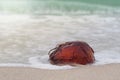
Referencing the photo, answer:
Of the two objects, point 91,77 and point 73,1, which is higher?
point 91,77

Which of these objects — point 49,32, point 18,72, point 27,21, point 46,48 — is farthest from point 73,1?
point 18,72

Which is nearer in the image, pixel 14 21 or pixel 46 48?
pixel 46 48

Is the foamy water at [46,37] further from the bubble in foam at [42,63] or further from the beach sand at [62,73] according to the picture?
the beach sand at [62,73]

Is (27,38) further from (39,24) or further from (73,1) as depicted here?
(73,1)

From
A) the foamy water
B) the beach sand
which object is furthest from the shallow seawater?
the beach sand

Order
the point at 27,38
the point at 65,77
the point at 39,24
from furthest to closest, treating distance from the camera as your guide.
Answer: the point at 39,24, the point at 27,38, the point at 65,77
